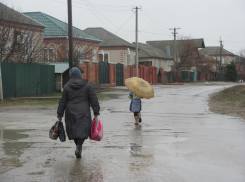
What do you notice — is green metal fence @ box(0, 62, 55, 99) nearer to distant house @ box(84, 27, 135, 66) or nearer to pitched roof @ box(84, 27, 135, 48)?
distant house @ box(84, 27, 135, 66)

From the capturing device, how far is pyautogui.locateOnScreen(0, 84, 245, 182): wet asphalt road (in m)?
5.14

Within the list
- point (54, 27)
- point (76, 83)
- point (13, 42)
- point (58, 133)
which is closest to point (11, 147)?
point (58, 133)

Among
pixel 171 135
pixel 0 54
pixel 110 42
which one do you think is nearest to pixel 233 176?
pixel 171 135

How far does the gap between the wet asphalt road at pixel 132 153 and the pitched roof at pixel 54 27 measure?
24757 millimetres

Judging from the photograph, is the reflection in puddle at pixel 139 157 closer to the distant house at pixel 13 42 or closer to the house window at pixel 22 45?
the distant house at pixel 13 42

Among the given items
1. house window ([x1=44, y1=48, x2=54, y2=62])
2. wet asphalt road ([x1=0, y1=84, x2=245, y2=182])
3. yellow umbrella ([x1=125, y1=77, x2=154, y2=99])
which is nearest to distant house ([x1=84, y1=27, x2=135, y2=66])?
house window ([x1=44, y1=48, x2=54, y2=62])

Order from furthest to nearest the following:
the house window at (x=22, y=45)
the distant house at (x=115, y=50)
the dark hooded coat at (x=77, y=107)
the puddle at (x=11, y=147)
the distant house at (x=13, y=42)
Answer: the distant house at (x=115, y=50) → the house window at (x=22, y=45) → the distant house at (x=13, y=42) → the dark hooded coat at (x=77, y=107) → the puddle at (x=11, y=147)


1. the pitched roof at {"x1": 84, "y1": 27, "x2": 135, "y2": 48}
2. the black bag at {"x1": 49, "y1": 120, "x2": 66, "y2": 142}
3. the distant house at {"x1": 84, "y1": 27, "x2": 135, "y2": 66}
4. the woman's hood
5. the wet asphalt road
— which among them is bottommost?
the wet asphalt road

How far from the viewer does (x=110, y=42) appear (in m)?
48.7

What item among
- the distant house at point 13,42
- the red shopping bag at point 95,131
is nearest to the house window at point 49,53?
the distant house at point 13,42

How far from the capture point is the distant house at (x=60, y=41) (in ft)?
104

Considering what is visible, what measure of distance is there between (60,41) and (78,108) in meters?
29.3

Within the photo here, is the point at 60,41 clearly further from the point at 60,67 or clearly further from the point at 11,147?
the point at 11,147

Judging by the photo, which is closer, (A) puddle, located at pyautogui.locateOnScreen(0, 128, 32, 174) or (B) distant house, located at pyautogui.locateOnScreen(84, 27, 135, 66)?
(A) puddle, located at pyautogui.locateOnScreen(0, 128, 32, 174)
